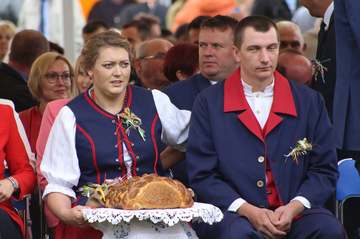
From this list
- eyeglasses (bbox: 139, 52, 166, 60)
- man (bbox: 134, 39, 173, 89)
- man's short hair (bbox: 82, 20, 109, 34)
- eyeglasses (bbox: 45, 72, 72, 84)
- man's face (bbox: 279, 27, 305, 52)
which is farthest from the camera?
man's short hair (bbox: 82, 20, 109, 34)

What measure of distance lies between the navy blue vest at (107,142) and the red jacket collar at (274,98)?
438 millimetres

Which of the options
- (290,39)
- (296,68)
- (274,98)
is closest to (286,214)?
(274,98)

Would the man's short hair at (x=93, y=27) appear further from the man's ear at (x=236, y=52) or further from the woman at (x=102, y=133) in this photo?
the woman at (x=102, y=133)

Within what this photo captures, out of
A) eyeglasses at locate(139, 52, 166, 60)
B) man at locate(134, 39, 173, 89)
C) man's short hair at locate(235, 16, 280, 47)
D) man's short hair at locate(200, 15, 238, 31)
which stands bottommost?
man at locate(134, 39, 173, 89)

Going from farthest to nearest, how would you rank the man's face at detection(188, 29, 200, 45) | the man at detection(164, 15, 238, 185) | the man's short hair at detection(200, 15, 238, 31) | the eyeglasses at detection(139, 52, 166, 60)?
the man's face at detection(188, 29, 200, 45) → the eyeglasses at detection(139, 52, 166, 60) → the man's short hair at detection(200, 15, 238, 31) → the man at detection(164, 15, 238, 185)

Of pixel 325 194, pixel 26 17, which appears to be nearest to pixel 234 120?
pixel 325 194

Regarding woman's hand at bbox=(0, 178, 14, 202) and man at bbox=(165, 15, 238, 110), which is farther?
man at bbox=(165, 15, 238, 110)

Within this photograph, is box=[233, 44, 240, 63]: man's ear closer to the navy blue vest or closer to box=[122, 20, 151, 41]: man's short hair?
the navy blue vest

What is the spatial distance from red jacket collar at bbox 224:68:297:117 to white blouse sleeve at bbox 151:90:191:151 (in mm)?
315

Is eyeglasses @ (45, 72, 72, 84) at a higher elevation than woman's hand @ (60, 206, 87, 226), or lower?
higher

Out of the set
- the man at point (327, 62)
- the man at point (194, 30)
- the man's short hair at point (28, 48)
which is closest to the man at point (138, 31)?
the man at point (194, 30)

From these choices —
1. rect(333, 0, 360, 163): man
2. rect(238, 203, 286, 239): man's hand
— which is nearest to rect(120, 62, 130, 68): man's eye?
Answer: rect(238, 203, 286, 239): man's hand

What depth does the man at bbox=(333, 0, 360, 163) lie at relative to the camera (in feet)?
24.0

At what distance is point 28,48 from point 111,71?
3.58 meters
